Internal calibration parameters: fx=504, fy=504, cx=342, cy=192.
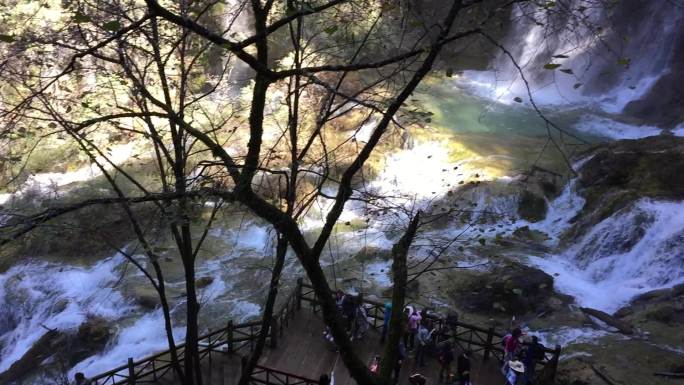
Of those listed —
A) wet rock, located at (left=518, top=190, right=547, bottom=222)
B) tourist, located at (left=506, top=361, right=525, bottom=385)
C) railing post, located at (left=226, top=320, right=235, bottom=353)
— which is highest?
wet rock, located at (left=518, top=190, right=547, bottom=222)

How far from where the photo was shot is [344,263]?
1711cm

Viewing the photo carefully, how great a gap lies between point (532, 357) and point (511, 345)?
1.33 feet

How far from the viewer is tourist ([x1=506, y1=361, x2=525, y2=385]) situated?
346 inches

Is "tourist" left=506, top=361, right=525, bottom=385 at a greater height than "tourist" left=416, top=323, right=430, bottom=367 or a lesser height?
lesser

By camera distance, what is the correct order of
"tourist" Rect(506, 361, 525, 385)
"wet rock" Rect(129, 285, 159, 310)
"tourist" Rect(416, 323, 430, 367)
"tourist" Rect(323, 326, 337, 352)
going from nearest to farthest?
"tourist" Rect(506, 361, 525, 385) → "tourist" Rect(416, 323, 430, 367) → "tourist" Rect(323, 326, 337, 352) → "wet rock" Rect(129, 285, 159, 310)

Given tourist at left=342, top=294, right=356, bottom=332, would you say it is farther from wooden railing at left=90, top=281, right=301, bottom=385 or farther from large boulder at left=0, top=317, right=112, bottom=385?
large boulder at left=0, top=317, right=112, bottom=385

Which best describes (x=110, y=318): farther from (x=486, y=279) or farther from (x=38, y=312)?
(x=486, y=279)

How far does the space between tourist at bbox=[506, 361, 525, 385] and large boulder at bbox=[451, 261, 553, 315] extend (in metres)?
5.24

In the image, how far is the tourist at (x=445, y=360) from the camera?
372 inches

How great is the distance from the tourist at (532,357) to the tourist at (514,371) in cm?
30

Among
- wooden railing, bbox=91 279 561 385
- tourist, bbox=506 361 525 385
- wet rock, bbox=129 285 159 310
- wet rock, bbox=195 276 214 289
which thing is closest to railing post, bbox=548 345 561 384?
wooden railing, bbox=91 279 561 385

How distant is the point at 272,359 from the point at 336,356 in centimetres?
129

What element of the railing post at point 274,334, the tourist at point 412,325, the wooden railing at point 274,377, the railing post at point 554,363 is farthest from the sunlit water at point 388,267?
the railing post at point 554,363

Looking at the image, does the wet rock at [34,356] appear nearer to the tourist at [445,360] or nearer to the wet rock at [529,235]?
the tourist at [445,360]
